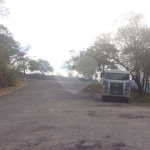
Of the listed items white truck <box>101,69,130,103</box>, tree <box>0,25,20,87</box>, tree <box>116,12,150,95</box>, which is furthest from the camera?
tree <box>0,25,20,87</box>

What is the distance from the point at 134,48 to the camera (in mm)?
31125

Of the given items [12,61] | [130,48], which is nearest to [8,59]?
[12,61]

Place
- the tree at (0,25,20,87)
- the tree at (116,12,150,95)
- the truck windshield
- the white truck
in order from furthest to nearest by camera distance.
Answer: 1. the tree at (0,25,20,87)
2. the tree at (116,12,150,95)
3. the truck windshield
4. the white truck

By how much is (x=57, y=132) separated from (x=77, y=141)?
168cm

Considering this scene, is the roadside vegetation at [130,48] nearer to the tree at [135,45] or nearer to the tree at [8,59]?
the tree at [135,45]

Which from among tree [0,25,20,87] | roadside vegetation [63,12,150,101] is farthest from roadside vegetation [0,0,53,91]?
roadside vegetation [63,12,150,101]

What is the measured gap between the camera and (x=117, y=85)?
25984 millimetres

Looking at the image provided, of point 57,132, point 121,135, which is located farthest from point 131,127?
point 57,132

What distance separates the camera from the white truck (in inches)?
1023

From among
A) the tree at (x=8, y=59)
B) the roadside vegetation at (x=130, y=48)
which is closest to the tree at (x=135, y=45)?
the roadside vegetation at (x=130, y=48)

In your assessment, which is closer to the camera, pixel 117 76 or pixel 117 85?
pixel 117 85

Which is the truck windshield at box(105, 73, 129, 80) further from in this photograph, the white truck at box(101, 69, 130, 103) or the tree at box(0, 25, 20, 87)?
the tree at box(0, 25, 20, 87)

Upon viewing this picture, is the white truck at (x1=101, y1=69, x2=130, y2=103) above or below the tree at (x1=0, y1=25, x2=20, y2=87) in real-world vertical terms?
below

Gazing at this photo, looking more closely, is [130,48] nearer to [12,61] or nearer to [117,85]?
[117,85]
